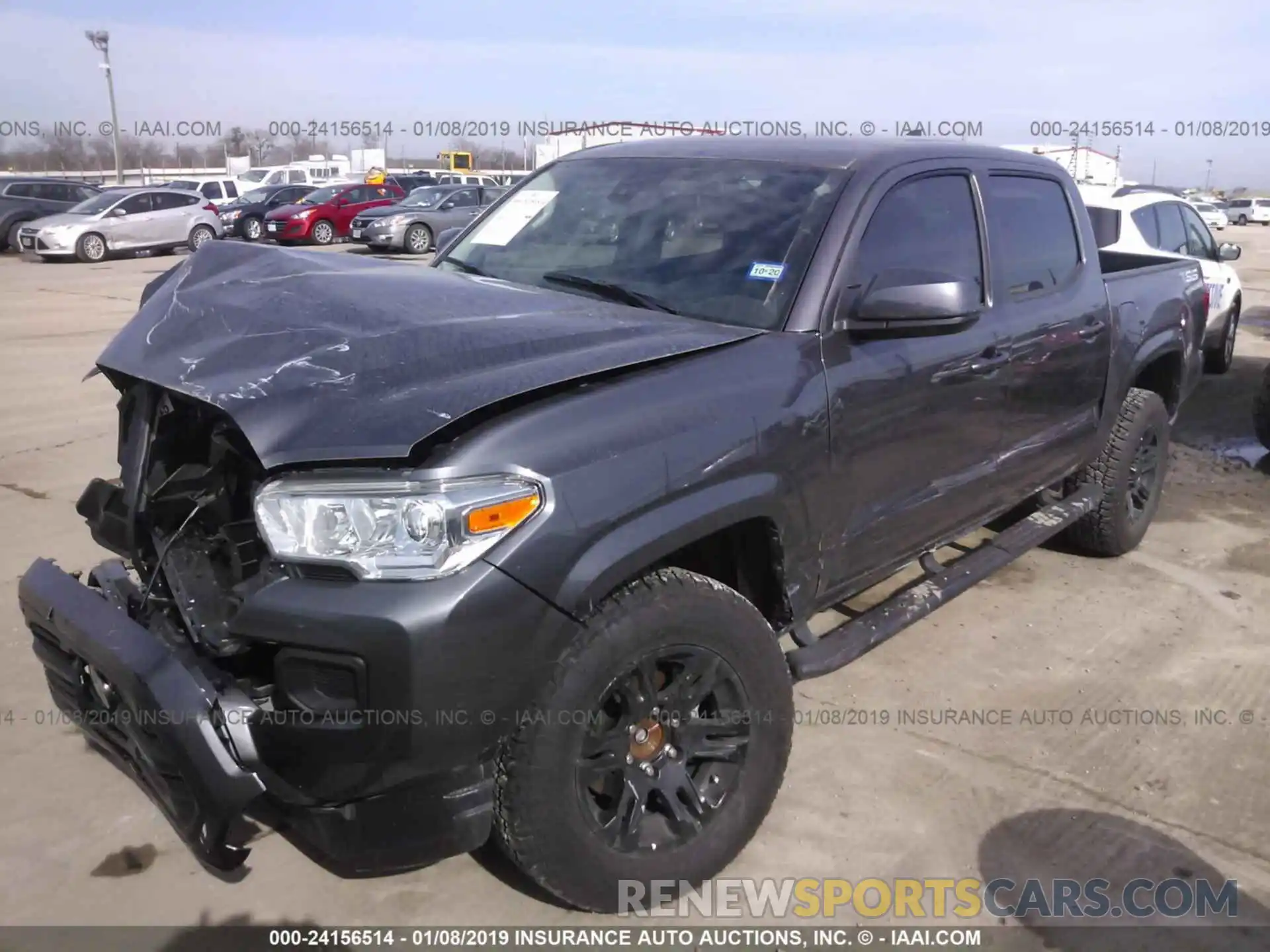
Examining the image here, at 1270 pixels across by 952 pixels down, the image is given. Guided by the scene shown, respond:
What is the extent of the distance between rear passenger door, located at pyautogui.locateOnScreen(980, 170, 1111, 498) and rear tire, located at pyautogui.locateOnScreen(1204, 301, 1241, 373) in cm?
617

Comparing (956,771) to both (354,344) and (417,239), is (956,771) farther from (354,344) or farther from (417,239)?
(417,239)

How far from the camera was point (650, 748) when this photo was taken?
2.62 meters

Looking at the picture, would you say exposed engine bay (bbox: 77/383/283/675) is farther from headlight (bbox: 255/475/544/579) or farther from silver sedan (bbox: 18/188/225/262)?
silver sedan (bbox: 18/188/225/262)

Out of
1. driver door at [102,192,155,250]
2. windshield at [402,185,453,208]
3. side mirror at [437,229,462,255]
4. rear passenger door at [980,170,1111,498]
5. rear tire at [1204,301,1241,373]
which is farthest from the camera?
windshield at [402,185,453,208]

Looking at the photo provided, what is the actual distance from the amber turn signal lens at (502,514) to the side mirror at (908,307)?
4.13 feet

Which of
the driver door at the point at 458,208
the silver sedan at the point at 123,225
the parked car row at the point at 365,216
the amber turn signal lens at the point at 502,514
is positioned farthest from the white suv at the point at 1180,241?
the silver sedan at the point at 123,225

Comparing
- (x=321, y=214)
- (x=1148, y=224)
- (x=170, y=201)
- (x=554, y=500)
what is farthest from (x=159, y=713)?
(x=321, y=214)

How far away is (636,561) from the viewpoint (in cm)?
238

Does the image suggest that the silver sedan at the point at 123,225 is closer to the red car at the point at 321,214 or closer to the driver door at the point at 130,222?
the driver door at the point at 130,222

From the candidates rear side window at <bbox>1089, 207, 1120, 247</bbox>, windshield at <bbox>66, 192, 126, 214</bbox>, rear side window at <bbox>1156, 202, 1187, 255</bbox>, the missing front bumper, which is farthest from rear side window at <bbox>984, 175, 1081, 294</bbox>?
windshield at <bbox>66, 192, 126, 214</bbox>

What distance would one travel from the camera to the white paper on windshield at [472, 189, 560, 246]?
3.89 meters

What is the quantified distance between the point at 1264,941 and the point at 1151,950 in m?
0.30

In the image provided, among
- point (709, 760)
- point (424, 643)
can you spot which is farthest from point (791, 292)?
point (424, 643)

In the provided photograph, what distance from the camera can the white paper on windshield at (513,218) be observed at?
153 inches
